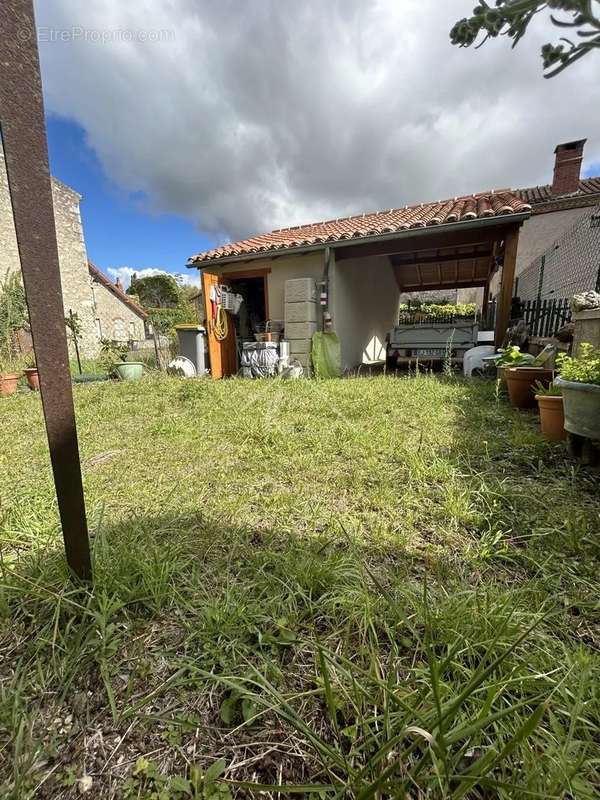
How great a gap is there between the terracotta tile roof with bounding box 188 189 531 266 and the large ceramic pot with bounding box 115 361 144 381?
2.53 m

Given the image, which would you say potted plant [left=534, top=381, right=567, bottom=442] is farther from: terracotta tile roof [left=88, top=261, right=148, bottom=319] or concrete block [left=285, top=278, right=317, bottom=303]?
terracotta tile roof [left=88, top=261, right=148, bottom=319]

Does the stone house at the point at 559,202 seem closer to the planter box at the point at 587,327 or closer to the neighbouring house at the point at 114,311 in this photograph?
the planter box at the point at 587,327

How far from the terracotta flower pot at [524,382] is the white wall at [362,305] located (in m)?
3.67

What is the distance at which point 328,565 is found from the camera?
1.24 meters

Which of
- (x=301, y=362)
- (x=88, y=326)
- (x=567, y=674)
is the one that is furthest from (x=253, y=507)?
(x=88, y=326)

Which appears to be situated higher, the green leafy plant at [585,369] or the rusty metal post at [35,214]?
the rusty metal post at [35,214]

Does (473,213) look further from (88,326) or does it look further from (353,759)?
(88,326)

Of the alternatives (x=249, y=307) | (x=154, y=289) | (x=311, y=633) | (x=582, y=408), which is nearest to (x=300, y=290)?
(x=249, y=307)

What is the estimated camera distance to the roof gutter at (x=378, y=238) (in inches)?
189

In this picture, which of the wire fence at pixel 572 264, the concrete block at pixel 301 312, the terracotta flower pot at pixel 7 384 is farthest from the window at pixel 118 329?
the wire fence at pixel 572 264

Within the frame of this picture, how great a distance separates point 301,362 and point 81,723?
5893 millimetres

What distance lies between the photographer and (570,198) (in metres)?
11.6

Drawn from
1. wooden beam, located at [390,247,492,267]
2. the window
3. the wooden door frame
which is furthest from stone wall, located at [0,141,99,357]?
wooden beam, located at [390,247,492,267]

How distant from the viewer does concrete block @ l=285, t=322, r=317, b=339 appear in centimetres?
636
